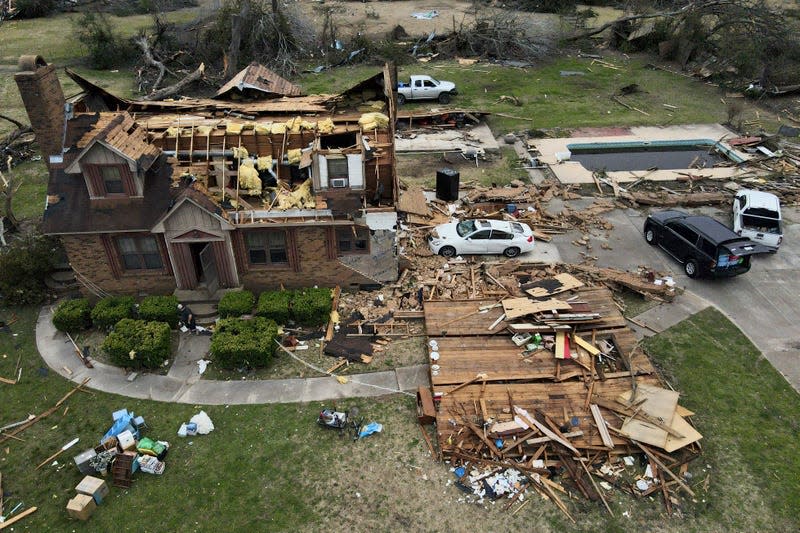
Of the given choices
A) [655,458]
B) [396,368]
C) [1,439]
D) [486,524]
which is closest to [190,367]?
[1,439]

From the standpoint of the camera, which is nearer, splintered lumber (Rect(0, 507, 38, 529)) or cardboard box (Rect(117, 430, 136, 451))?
splintered lumber (Rect(0, 507, 38, 529))

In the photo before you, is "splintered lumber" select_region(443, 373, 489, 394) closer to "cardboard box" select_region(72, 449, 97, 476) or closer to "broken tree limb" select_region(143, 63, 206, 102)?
"cardboard box" select_region(72, 449, 97, 476)

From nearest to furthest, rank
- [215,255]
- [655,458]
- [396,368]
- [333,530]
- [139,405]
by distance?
[333,530] < [655,458] < [139,405] < [396,368] < [215,255]

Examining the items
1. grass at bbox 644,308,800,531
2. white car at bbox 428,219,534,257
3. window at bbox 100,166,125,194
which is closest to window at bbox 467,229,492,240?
white car at bbox 428,219,534,257

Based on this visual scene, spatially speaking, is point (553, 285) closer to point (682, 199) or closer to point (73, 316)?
point (682, 199)

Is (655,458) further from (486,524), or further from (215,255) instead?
(215,255)

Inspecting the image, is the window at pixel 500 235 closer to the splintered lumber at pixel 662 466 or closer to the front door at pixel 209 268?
the splintered lumber at pixel 662 466
